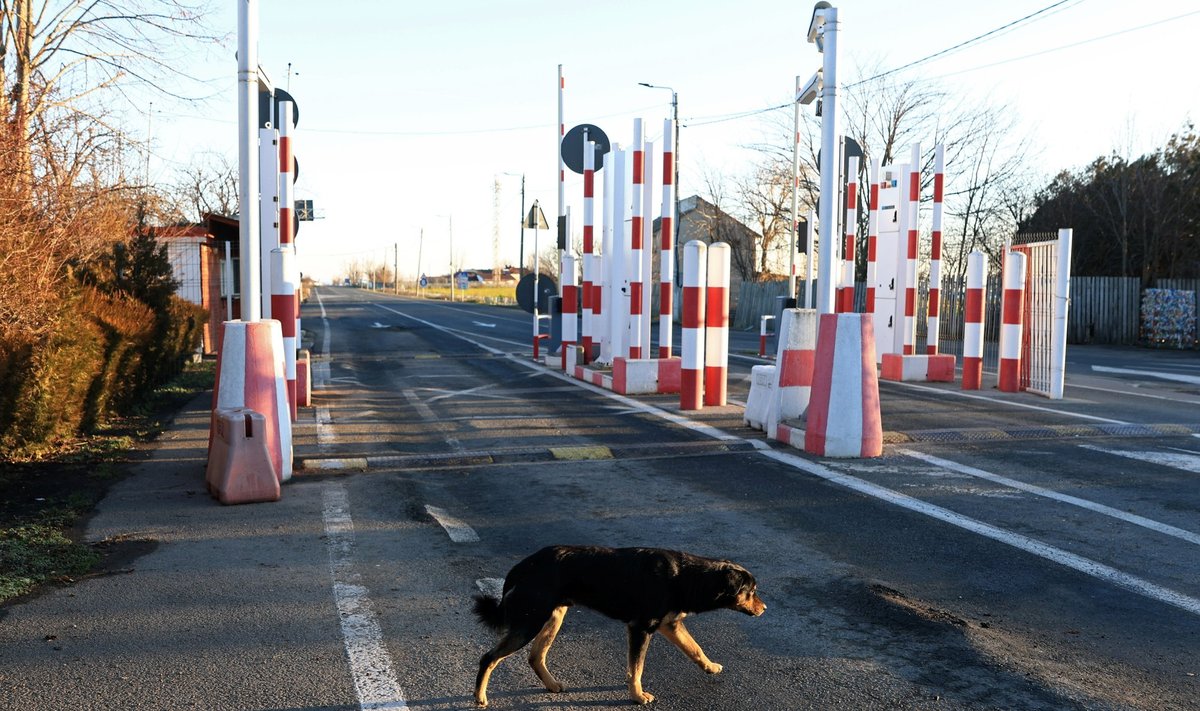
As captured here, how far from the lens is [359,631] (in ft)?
14.6

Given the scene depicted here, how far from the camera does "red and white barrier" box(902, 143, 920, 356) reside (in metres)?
16.1

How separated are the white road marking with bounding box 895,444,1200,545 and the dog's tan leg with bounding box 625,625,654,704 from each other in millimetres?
4014

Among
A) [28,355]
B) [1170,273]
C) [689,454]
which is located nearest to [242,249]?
[28,355]

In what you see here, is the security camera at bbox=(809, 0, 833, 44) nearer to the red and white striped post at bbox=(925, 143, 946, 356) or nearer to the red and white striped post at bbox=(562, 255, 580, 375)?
the red and white striped post at bbox=(925, 143, 946, 356)

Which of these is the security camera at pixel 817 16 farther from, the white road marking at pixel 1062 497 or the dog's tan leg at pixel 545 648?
the dog's tan leg at pixel 545 648

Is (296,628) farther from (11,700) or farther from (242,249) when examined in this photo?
(242,249)

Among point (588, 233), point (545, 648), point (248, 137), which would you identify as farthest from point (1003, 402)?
point (545, 648)

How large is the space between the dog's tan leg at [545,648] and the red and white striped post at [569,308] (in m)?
13.2

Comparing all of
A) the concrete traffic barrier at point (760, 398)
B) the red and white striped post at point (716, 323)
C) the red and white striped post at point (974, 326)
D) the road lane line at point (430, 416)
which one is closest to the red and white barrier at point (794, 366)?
the concrete traffic barrier at point (760, 398)

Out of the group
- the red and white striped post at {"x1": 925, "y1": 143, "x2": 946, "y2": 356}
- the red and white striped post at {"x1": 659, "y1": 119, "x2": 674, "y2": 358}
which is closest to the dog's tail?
the red and white striped post at {"x1": 659, "y1": 119, "x2": 674, "y2": 358}

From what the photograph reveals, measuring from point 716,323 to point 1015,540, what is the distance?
6253 millimetres

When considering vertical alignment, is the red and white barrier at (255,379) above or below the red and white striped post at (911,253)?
below

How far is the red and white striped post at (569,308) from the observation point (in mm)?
17266

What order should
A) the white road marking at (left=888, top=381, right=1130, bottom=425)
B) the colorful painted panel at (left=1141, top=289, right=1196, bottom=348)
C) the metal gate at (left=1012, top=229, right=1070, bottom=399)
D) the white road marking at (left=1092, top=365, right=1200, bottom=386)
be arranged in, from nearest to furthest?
the white road marking at (left=888, top=381, right=1130, bottom=425)
the metal gate at (left=1012, top=229, right=1070, bottom=399)
the white road marking at (left=1092, top=365, right=1200, bottom=386)
the colorful painted panel at (left=1141, top=289, right=1196, bottom=348)
